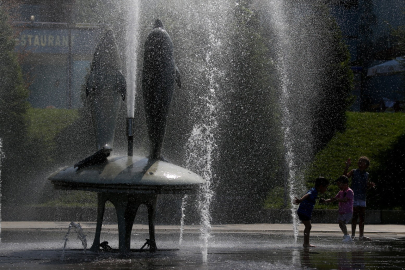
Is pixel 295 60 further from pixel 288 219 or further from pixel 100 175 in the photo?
pixel 100 175

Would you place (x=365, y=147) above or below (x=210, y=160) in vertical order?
above

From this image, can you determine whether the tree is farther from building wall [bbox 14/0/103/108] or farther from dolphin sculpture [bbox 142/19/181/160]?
dolphin sculpture [bbox 142/19/181/160]

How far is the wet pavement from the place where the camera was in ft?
20.4

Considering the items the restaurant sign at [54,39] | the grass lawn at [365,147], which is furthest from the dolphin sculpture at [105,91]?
the restaurant sign at [54,39]

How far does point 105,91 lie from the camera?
7.26 meters

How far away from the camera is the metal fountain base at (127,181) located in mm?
6559

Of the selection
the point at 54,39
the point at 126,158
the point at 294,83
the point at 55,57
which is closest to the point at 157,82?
the point at 126,158

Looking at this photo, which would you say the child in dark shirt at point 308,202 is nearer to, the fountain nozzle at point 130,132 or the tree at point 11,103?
the fountain nozzle at point 130,132

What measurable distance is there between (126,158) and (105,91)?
82cm

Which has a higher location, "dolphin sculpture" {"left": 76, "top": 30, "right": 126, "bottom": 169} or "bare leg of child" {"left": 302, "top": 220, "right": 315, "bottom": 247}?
"dolphin sculpture" {"left": 76, "top": 30, "right": 126, "bottom": 169}

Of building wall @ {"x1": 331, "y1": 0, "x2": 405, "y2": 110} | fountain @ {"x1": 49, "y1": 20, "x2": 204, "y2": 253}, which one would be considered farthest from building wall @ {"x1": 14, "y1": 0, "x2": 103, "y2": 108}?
fountain @ {"x1": 49, "y1": 20, "x2": 204, "y2": 253}

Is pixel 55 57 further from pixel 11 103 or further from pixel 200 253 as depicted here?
pixel 200 253

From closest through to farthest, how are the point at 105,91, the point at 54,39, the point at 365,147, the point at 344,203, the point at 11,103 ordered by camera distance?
1. the point at 105,91
2. the point at 344,203
3. the point at 11,103
4. the point at 365,147
5. the point at 54,39

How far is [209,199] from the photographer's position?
640 inches
